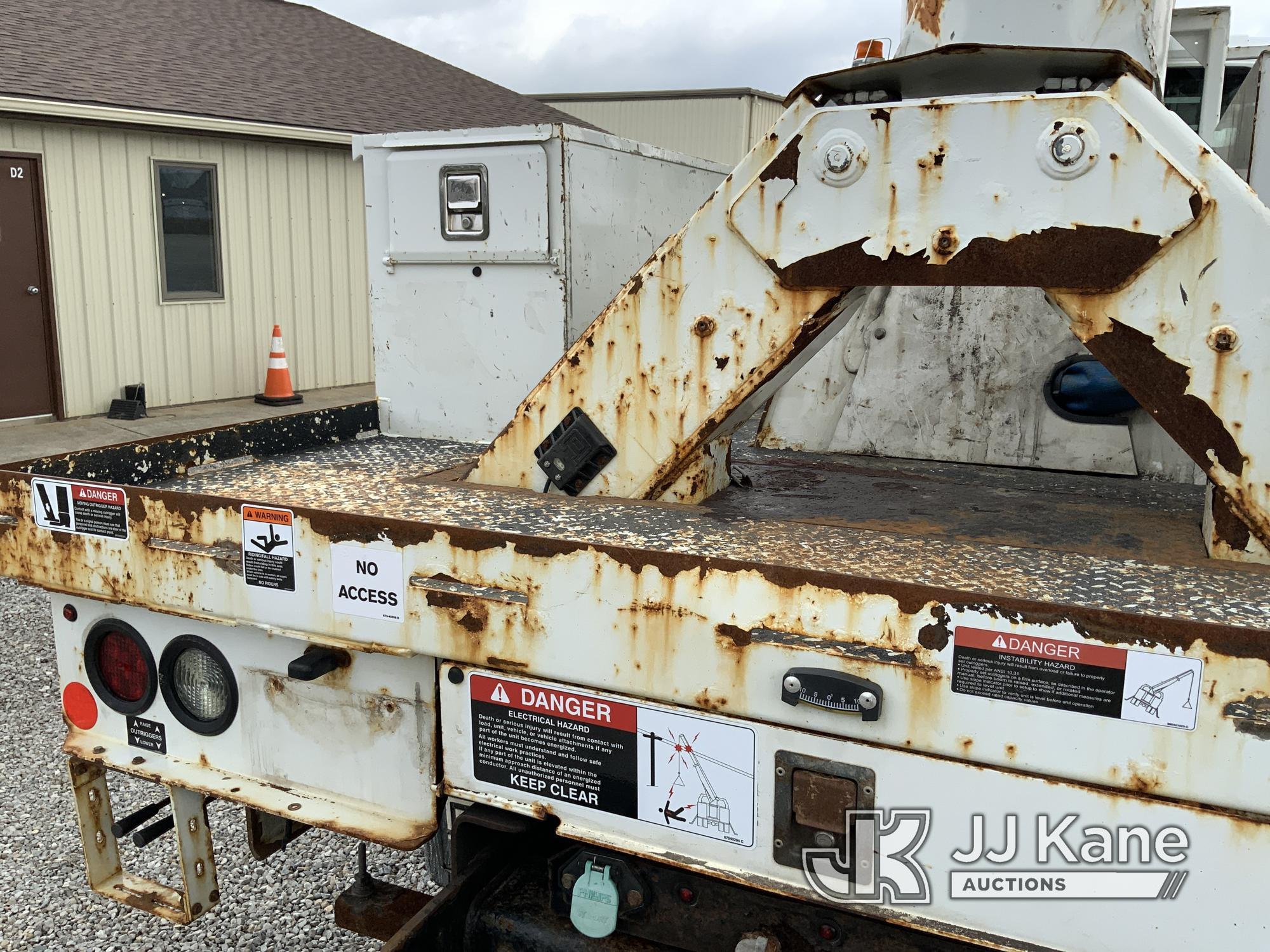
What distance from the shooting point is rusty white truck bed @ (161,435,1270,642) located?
1.65m

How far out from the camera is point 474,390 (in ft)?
10.3

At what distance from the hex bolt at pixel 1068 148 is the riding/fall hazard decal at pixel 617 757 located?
98cm

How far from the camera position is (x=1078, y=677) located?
141 cm

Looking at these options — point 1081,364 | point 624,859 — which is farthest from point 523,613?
point 1081,364

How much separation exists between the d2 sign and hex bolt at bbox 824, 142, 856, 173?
0.95 metres

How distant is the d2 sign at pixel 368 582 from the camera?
186 centimetres

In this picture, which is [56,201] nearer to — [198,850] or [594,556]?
[198,850]

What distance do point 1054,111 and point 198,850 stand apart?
6.98 feet

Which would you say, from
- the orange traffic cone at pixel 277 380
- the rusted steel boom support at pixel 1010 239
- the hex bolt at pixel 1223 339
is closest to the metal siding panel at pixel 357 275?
the orange traffic cone at pixel 277 380

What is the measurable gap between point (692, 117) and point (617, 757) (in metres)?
23.9

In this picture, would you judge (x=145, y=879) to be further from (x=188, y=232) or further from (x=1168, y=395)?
(x=188, y=232)

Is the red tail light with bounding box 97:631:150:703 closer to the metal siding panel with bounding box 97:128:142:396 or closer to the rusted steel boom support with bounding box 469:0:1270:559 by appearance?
the rusted steel boom support with bounding box 469:0:1270:559

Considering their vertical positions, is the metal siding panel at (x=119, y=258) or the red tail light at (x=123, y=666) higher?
the metal siding panel at (x=119, y=258)

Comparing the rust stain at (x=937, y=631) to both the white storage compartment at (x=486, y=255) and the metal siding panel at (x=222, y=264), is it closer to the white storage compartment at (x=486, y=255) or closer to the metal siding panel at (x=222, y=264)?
the white storage compartment at (x=486, y=255)
